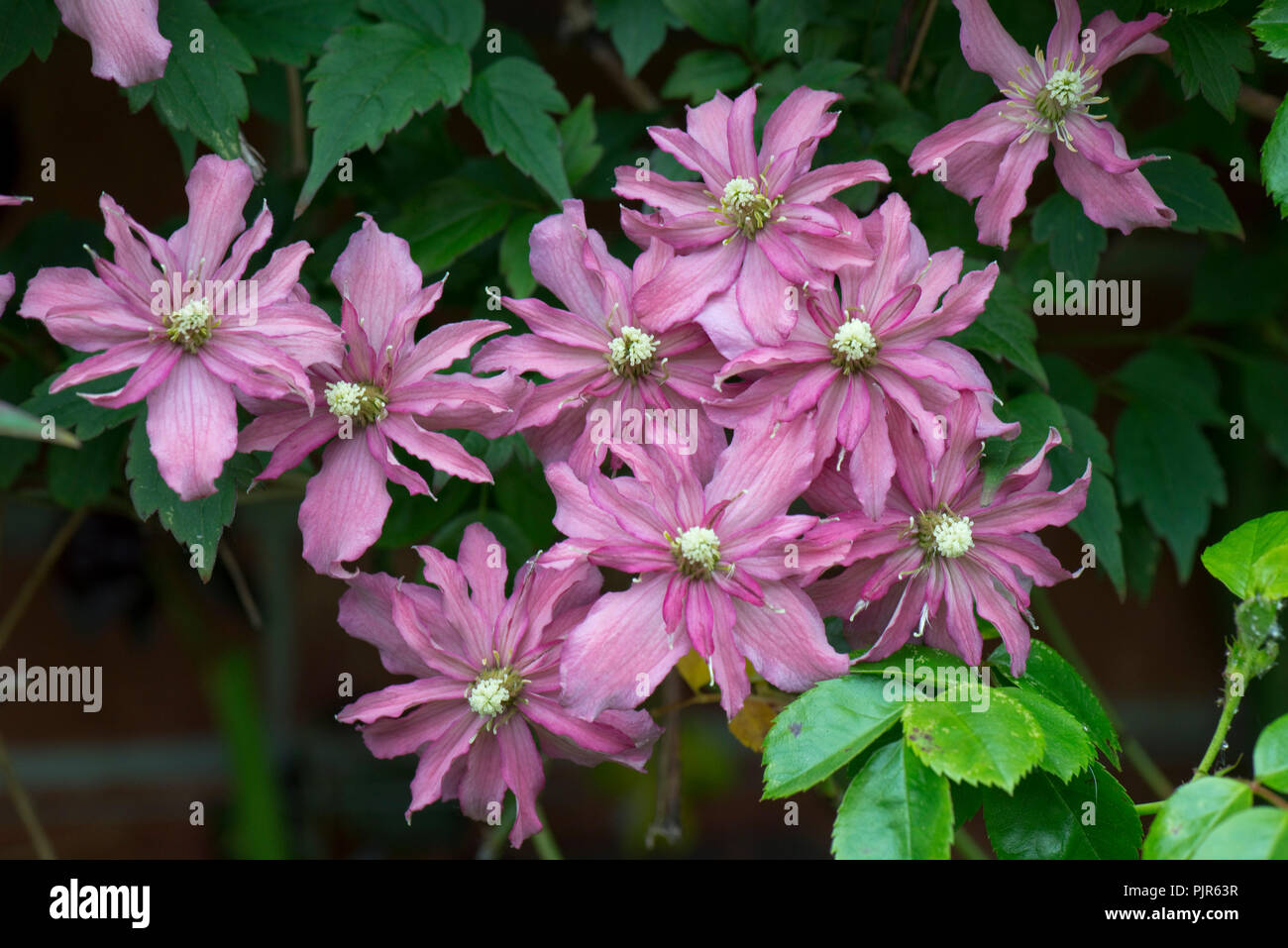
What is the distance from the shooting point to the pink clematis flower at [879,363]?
0.59 meters

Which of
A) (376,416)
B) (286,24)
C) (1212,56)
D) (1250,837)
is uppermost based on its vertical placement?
(286,24)

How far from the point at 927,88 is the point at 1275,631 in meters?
0.47

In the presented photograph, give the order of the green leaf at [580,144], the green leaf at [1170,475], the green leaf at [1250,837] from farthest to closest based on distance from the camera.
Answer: the green leaf at [1170,475]
the green leaf at [580,144]
the green leaf at [1250,837]

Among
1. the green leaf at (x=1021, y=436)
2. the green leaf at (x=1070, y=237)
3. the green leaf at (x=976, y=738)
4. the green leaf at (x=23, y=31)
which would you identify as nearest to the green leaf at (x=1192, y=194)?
the green leaf at (x=1070, y=237)

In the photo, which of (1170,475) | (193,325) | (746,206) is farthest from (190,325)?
(1170,475)

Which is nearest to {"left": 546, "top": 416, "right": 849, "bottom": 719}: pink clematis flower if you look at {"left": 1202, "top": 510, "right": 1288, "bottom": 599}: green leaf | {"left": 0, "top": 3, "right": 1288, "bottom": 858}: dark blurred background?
{"left": 1202, "top": 510, "right": 1288, "bottom": 599}: green leaf

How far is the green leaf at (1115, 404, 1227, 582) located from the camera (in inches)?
34.9

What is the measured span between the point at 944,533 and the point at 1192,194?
1.05ft

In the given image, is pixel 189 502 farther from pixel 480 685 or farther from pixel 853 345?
pixel 853 345

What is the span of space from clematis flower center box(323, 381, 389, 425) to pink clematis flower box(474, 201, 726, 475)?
60mm

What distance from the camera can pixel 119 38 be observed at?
2.02 feet

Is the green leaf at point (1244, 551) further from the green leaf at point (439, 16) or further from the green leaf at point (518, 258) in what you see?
the green leaf at point (439, 16)

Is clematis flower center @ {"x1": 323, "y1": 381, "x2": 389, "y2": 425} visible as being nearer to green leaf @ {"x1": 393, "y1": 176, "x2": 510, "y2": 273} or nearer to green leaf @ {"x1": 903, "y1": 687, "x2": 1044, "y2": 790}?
green leaf @ {"x1": 393, "y1": 176, "x2": 510, "y2": 273}

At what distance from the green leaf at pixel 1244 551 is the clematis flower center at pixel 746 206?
1.01 feet
